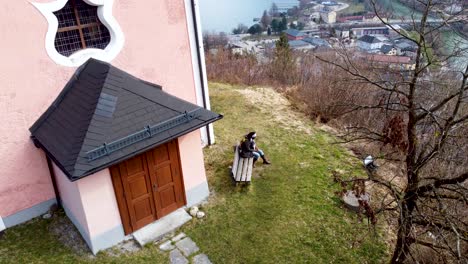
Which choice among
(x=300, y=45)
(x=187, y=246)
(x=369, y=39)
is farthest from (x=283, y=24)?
(x=187, y=246)

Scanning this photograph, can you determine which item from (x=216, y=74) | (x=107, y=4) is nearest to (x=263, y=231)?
(x=107, y=4)

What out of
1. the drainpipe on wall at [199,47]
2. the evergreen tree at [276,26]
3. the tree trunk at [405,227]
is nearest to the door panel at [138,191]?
the drainpipe on wall at [199,47]

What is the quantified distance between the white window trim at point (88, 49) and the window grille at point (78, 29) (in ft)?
0.70

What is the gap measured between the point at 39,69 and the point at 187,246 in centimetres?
476

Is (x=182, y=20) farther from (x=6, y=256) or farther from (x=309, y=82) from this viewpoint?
(x=309, y=82)

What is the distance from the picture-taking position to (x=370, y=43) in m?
14.0

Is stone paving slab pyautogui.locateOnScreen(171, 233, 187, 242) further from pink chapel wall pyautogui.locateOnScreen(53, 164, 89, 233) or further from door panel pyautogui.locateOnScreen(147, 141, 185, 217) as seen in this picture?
pink chapel wall pyautogui.locateOnScreen(53, 164, 89, 233)

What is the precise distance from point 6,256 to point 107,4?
5.63 metres

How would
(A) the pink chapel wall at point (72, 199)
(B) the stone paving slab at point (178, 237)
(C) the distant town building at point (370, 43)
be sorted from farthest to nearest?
(C) the distant town building at point (370, 43)
(B) the stone paving slab at point (178, 237)
(A) the pink chapel wall at point (72, 199)

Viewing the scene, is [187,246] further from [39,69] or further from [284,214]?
[39,69]

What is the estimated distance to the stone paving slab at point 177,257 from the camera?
7154mm

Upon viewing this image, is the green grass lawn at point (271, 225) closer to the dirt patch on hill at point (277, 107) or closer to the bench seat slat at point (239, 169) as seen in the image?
the bench seat slat at point (239, 169)

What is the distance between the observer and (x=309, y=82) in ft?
54.9

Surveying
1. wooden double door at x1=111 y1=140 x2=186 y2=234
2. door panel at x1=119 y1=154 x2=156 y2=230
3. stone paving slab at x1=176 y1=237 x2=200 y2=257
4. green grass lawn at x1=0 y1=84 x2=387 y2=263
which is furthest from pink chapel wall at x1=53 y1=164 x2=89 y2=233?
stone paving slab at x1=176 y1=237 x2=200 y2=257
